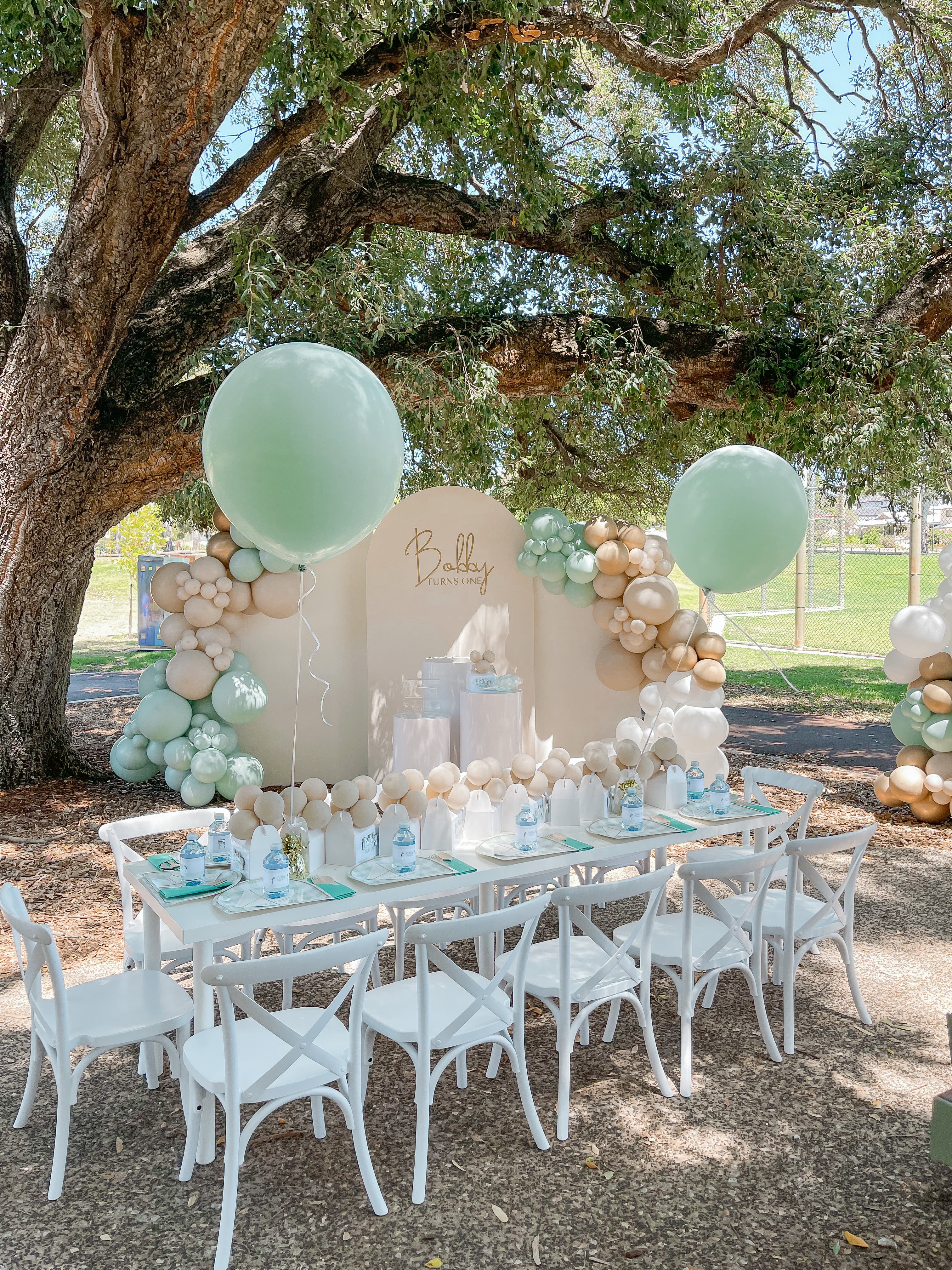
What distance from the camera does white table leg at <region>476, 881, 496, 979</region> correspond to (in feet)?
12.0

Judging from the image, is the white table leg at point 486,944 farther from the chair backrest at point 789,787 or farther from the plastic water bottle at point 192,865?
the chair backrest at point 789,787

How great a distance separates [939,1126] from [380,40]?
6.86 meters

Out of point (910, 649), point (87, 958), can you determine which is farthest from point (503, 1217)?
point (910, 649)

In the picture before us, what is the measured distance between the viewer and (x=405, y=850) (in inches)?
138

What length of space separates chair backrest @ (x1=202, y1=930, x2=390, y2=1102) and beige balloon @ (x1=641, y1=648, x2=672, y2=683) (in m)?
5.10

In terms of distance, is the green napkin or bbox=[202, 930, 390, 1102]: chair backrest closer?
bbox=[202, 930, 390, 1102]: chair backrest

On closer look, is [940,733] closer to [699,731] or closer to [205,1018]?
[699,731]

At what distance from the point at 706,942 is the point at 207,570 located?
481 centimetres

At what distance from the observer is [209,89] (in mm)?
5188

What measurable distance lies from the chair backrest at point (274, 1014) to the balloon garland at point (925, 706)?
4.95 meters

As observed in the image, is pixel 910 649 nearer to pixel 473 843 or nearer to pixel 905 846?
pixel 905 846

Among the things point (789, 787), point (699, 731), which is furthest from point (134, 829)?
point (699, 731)

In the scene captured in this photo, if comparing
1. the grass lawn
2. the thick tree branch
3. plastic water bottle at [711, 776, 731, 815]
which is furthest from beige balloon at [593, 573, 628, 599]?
the grass lawn

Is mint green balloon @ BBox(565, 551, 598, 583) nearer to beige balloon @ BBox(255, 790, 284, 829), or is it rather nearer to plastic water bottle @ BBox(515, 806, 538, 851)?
plastic water bottle @ BBox(515, 806, 538, 851)
